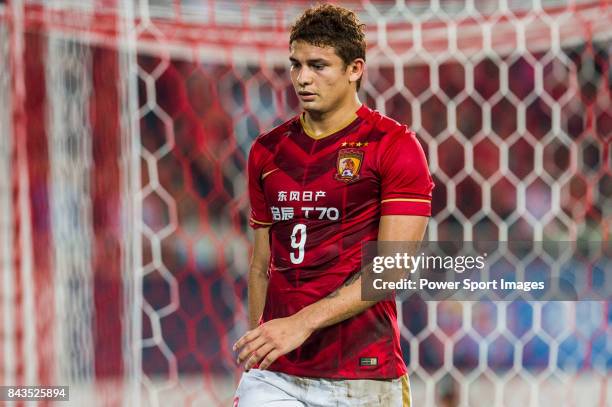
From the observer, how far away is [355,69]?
5.06ft

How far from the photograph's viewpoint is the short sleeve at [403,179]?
57.7 inches

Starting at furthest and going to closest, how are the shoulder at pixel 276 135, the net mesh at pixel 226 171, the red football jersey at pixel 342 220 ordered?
the net mesh at pixel 226 171
the shoulder at pixel 276 135
the red football jersey at pixel 342 220

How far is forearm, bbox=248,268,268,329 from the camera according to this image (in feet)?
5.57

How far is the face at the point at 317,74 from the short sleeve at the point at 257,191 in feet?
0.53

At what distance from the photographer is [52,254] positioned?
2.81 metres

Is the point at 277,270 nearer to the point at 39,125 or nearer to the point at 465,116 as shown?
the point at 39,125

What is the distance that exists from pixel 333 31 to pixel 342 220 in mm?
306

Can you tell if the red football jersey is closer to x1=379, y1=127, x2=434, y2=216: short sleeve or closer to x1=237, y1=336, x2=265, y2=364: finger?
x1=379, y1=127, x2=434, y2=216: short sleeve

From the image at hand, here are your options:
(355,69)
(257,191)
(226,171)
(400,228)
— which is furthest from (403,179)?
(226,171)

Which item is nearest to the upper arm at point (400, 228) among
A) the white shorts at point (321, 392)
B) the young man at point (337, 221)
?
the young man at point (337, 221)

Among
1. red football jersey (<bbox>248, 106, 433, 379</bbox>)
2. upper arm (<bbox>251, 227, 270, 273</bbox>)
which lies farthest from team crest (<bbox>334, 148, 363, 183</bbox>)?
upper arm (<bbox>251, 227, 270, 273</bbox>)

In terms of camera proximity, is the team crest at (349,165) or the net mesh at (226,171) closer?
the team crest at (349,165)

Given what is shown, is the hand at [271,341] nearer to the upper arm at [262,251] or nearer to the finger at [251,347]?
the finger at [251,347]

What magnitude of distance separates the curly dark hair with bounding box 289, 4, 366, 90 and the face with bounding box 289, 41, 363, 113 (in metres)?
0.01
